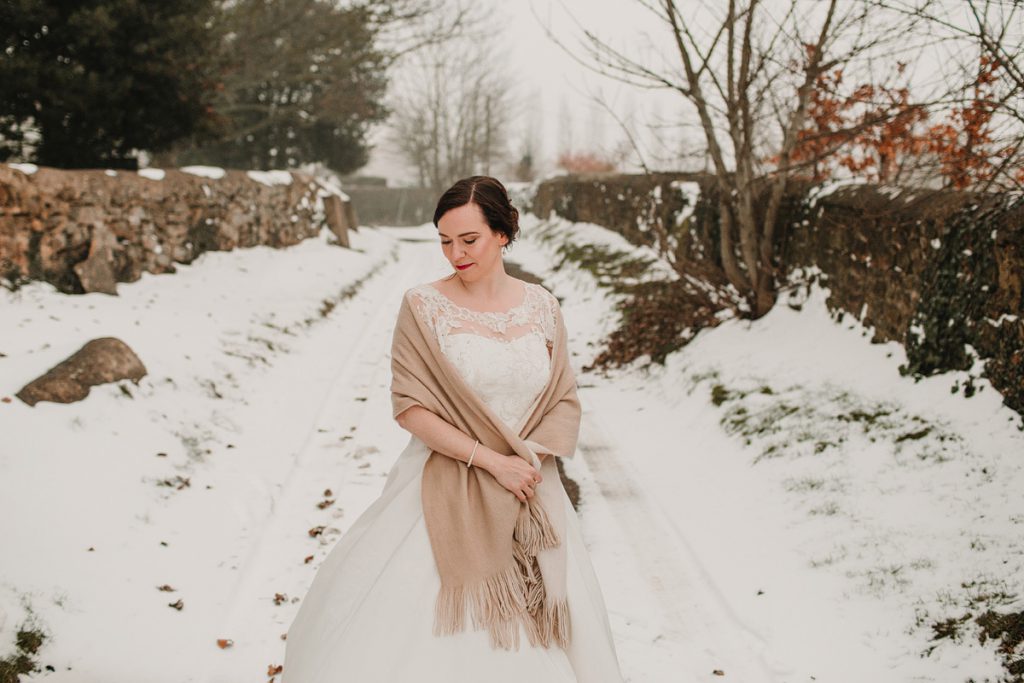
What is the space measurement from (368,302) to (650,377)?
20.5 feet

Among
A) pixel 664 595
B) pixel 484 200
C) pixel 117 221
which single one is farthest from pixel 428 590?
pixel 117 221

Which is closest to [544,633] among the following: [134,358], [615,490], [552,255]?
[615,490]

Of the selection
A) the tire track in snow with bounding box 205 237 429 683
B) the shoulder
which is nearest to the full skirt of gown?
the shoulder

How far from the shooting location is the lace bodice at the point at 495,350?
230 centimetres

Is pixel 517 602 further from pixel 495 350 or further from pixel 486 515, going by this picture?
pixel 495 350

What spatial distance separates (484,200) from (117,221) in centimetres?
834

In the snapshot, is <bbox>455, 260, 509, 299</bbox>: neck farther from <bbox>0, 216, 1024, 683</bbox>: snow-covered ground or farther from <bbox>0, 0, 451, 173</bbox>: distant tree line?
<bbox>0, 0, 451, 173</bbox>: distant tree line

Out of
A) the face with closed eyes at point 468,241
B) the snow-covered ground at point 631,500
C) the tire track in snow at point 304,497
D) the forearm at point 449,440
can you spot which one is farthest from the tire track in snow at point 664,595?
the face with closed eyes at point 468,241

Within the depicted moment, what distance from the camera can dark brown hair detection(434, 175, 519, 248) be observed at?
231cm

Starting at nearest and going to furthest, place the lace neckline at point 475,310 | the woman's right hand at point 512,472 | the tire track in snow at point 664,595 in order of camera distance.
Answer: the woman's right hand at point 512,472 → the lace neckline at point 475,310 → the tire track in snow at point 664,595

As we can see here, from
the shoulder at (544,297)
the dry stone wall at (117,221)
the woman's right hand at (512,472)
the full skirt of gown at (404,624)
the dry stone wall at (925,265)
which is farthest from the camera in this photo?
the dry stone wall at (117,221)

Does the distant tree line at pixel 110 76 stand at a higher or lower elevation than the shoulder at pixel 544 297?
higher

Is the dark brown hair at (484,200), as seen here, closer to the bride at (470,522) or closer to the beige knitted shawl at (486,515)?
the bride at (470,522)

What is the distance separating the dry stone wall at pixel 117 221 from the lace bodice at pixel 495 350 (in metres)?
6.75
